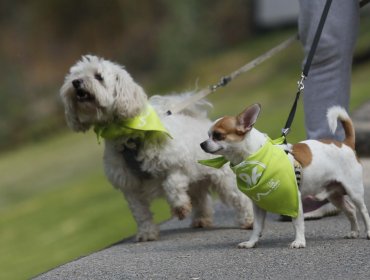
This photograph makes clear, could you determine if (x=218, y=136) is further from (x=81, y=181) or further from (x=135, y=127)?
(x=81, y=181)

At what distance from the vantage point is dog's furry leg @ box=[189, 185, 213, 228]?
6957mm

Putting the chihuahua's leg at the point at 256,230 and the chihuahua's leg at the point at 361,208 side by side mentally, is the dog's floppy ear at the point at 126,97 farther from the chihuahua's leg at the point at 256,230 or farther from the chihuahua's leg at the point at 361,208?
the chihuahua's leg at the point at 361,208

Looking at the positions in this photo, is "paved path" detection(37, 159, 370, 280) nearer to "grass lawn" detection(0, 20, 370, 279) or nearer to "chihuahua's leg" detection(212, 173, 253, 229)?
"chihuahua's leg" detection(212, 173, 253, 229)

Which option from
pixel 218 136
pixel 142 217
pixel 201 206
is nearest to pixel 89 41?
pixel 201 206

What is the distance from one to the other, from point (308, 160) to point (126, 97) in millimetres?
1433

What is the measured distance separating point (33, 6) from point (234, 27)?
6466 mm

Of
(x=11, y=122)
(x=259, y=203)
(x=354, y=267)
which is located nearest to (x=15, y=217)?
(x=259, y=203)

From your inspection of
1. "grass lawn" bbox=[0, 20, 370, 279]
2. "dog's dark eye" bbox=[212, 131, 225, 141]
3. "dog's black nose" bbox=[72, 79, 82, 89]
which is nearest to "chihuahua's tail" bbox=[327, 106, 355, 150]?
"dog's dark eye" bbox=[212, 131, 225, 141]

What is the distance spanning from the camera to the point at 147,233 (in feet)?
21.4

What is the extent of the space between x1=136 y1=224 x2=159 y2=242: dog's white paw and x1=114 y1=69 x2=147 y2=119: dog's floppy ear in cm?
82

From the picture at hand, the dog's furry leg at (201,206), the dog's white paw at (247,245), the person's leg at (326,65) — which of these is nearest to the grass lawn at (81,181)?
the dog's furry leg at (201,206)

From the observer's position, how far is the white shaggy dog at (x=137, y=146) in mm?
6281

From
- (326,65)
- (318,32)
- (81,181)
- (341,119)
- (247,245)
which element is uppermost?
(81,181)

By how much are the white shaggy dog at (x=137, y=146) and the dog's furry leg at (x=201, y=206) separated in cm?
29
